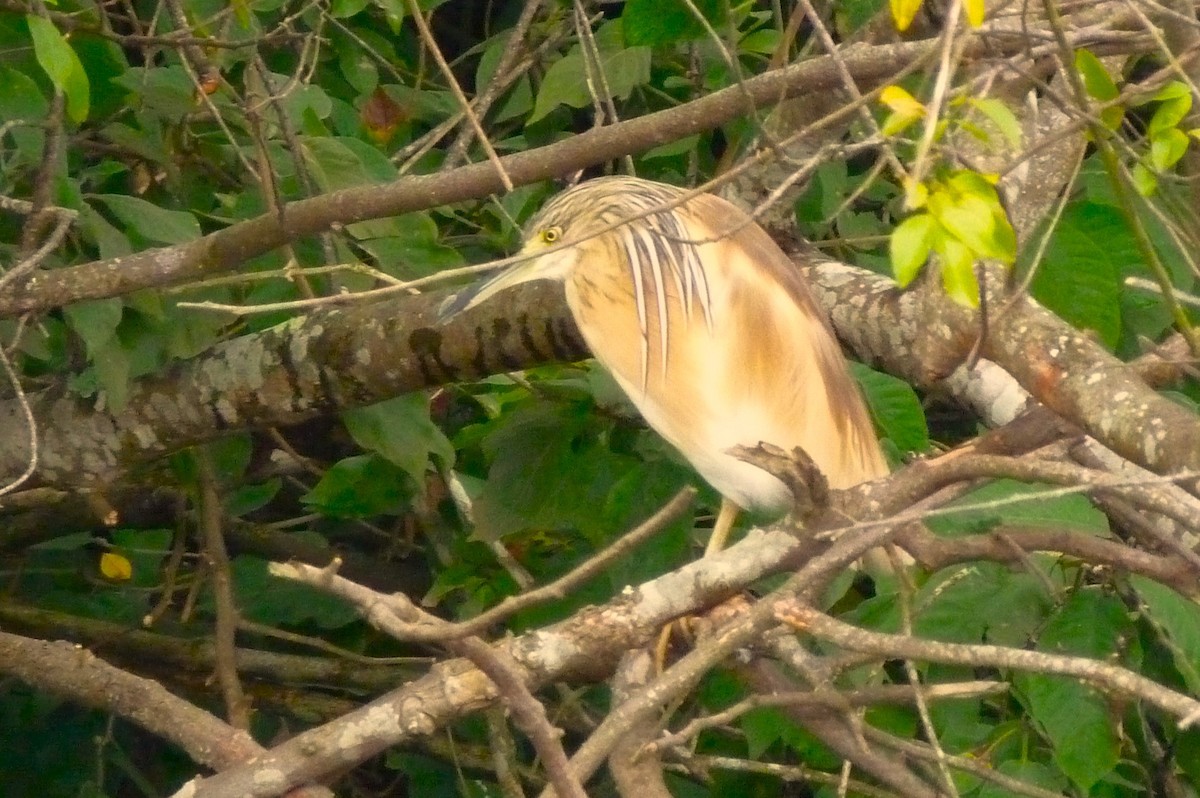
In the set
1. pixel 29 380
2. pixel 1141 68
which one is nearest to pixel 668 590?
pixel 29 380

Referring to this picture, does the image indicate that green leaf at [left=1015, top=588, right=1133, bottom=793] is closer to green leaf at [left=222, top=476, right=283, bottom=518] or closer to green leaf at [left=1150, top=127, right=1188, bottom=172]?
green leaf at [left=1150, top=127, right=1188, bottom=172]

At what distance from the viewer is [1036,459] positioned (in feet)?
3.35

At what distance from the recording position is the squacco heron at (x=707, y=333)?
4.98 feet

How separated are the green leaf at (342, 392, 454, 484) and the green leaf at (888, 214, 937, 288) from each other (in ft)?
2.85

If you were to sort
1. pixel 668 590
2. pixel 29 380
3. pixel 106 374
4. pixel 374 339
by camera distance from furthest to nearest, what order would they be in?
pixel 29 380, pixel 374 339, pixel 106 374, pixel 668 590

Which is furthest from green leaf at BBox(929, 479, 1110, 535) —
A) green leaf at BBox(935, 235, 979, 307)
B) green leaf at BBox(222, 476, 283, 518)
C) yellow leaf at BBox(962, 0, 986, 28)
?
green leaf at BBox(222, 476, 283, 518)

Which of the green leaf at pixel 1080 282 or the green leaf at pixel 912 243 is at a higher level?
the green leaf at pixel 912 243

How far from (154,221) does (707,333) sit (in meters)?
0.58

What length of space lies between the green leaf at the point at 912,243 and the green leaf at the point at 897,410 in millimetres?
748

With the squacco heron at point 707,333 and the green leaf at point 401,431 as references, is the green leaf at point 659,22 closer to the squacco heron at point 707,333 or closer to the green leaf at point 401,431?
the squacco heron at point 707,333

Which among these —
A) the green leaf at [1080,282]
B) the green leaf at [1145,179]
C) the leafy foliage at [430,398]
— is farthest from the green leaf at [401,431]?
the green leaf at [1145,179]

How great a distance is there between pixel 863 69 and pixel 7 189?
0.88m

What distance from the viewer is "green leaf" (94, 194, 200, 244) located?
4.73 ft

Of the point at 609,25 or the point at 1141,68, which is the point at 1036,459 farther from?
the point at 1141,68
